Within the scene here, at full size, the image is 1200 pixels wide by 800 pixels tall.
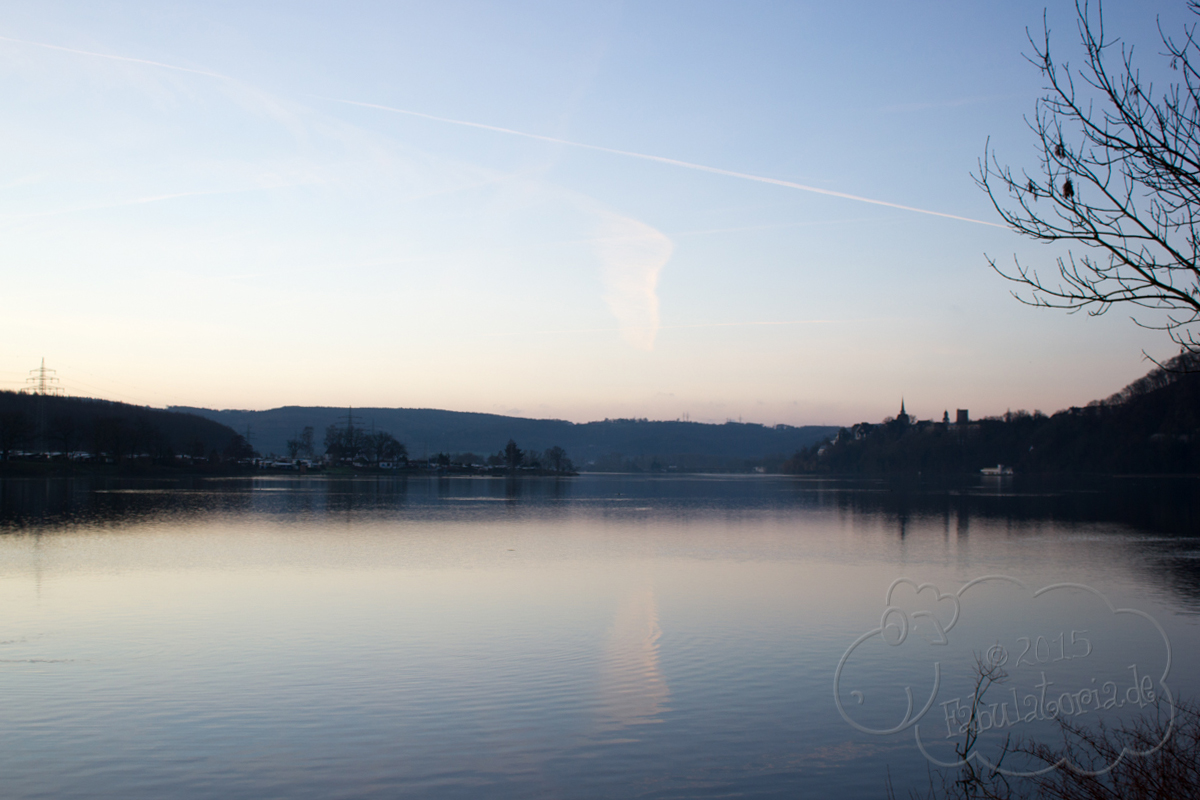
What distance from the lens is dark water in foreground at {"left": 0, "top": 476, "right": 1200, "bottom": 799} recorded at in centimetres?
1027

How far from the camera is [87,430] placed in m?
146

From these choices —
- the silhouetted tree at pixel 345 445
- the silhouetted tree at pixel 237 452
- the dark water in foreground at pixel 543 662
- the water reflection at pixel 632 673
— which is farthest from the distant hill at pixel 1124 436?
the silhouetted tree at pixel 237 452

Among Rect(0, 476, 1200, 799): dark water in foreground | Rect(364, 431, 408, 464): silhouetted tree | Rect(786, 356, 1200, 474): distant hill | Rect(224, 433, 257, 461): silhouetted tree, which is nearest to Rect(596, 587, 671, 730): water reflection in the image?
Rect(0, 476, 1200, 799): dark water in foreground

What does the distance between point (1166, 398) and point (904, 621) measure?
159 metres

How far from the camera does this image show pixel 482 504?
235ft

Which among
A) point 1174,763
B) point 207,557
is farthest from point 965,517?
point 1174,763

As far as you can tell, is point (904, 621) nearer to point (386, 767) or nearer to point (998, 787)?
point (998, 787)

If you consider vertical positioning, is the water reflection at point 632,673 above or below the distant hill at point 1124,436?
below

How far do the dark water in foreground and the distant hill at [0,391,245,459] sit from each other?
299ft

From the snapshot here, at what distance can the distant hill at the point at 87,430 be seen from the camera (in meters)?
110

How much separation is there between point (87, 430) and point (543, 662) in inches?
6281

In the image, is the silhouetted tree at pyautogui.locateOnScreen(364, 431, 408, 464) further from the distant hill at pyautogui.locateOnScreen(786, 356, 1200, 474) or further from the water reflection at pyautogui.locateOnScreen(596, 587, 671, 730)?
the water reflection at pyautogui.locateOnScreen(596, 587, 671, 730)

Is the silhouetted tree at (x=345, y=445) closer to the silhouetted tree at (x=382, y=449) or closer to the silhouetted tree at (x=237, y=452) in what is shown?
the silhouetted tree at (x=382, y=449)

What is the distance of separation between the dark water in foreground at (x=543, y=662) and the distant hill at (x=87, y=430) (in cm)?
9120
